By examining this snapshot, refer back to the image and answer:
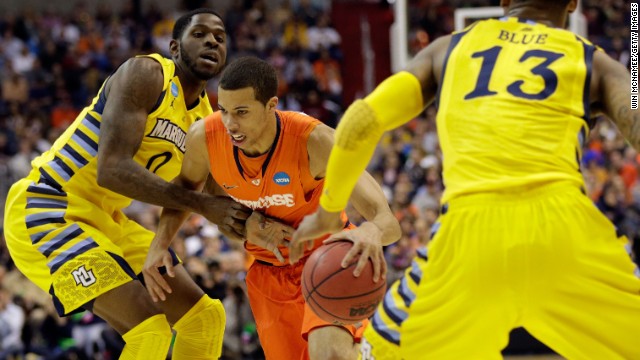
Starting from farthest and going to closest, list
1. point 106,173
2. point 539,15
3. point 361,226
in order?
point 106,173, point 361,226, point 539,15

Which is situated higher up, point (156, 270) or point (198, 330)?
point (156, 270)

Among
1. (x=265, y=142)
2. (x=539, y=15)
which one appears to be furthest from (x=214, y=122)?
(x=539, y=15)

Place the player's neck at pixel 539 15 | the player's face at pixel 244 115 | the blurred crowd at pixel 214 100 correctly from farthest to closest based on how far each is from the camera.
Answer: the blurred crowd at pixel 214 100 → the player's face at pixel 244 115 → the player's neck at pixel 539 15

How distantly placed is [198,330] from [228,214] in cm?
92

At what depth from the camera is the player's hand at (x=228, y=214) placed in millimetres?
5086

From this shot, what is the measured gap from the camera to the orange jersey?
16.6ft

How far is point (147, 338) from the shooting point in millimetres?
5125

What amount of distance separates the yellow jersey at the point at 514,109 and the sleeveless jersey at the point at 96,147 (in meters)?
2.27

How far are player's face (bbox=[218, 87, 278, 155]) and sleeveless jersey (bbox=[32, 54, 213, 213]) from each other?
2.41ft

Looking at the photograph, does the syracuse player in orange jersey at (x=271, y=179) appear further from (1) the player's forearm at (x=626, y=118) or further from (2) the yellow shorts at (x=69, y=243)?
(1) the player's forearm at (x=626, y=118)

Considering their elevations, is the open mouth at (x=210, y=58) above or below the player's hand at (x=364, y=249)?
above

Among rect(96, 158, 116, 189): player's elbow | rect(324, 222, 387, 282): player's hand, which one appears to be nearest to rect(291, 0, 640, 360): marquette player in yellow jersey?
rect(324, 222, 387, 282): player's hand

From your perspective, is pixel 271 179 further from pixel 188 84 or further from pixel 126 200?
pixel 126 200

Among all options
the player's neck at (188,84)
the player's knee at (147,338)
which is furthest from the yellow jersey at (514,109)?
the player's neck at (188,84)
